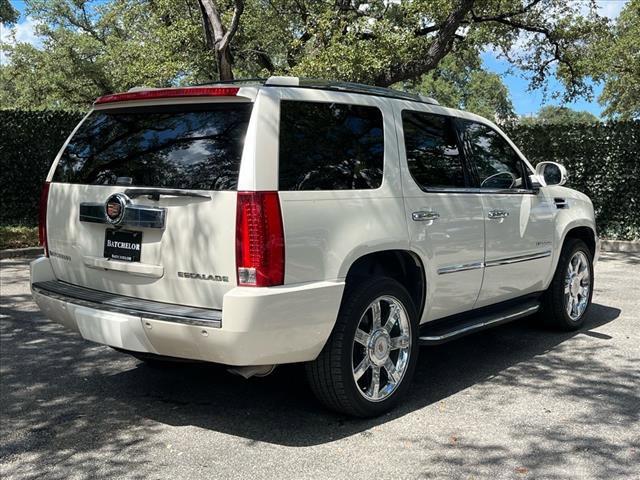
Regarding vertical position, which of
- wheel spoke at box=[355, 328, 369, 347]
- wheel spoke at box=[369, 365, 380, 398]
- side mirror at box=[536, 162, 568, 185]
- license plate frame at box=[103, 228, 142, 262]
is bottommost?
wheel spoke at box=[369, 365, 380, 398]

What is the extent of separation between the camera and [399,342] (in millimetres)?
4297

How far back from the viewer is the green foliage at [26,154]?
44.8 ft

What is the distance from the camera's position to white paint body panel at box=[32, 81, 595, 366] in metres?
3.50

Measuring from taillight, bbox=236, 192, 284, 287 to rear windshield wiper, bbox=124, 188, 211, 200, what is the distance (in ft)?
0.88

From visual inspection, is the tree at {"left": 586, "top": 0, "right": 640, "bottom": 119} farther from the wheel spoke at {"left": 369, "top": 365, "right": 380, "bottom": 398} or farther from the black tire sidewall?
the wheel spoke at {"left": 369, "top": 365, "right": 380, "bottom": 398}

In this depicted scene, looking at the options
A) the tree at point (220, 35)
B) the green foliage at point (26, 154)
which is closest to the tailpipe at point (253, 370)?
the tree at point (220, 35)

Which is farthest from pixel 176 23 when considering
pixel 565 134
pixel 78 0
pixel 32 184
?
pixel 78 0

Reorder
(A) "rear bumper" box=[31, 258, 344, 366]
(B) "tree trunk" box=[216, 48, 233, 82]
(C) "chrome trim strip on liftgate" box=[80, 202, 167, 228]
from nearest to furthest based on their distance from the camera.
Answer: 1. (A) "rear bumper" box=[31, 258, 344, 366]
2. (C) "chrome trim strip on liftgate" box=[80, 202, 167, 228]
3. (B) "tree trunk" box=[216, 48, 233, 82]

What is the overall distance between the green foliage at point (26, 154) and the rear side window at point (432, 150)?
1085cm

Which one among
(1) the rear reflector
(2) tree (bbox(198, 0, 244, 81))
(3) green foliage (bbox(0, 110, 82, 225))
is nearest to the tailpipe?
(1) the rear reflector

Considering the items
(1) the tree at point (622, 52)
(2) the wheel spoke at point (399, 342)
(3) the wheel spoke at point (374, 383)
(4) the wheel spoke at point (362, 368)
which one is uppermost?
(1) the tree at point (622, 52)

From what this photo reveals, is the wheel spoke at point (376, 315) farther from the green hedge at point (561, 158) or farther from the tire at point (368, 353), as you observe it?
the green hedge at point (561, 158)

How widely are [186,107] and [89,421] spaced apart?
199cm

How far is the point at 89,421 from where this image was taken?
4117 millimetres
